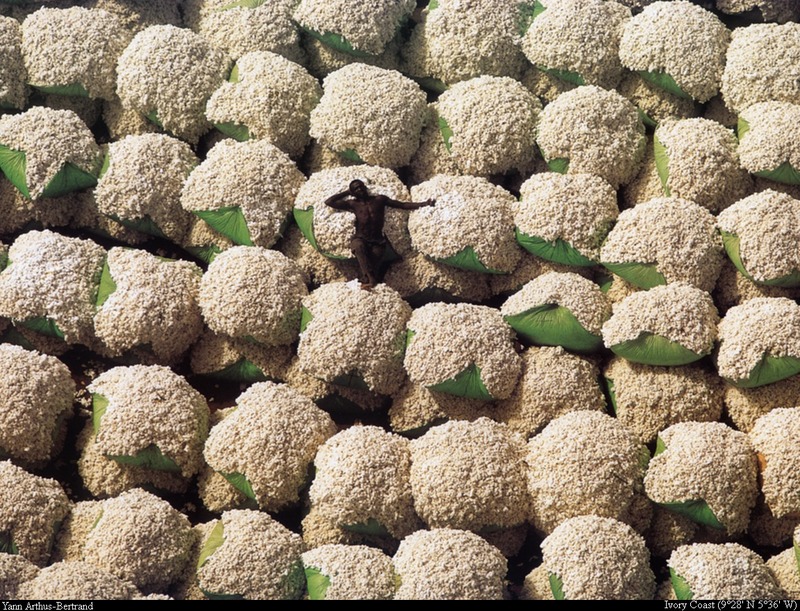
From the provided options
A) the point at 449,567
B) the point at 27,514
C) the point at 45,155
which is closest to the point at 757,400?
the point at 449,567

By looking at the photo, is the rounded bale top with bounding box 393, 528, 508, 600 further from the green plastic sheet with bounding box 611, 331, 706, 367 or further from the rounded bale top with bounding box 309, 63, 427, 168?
the rounded bale top with bounding box 309, 63, 427, 168

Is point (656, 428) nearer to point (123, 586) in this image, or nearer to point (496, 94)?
point (496, 94)

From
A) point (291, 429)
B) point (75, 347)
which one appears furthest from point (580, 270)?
point (75, 347)

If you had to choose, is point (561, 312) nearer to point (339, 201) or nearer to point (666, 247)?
point (666, 247)

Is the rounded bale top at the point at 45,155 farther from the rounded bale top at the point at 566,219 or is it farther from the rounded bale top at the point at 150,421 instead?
the rounded bale top at the point at 566,219

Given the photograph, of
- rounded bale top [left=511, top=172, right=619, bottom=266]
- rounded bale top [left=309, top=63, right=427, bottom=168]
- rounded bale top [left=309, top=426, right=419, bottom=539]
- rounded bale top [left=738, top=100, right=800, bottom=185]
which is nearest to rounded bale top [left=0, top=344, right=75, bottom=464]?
rounded bale top [left=309, top=426, right=419, bottom=539]

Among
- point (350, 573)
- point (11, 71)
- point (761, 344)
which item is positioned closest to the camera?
point (350, 573)

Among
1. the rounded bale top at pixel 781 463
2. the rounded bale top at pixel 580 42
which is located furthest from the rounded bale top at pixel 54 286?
the rounded bale top at pixel 781 463
